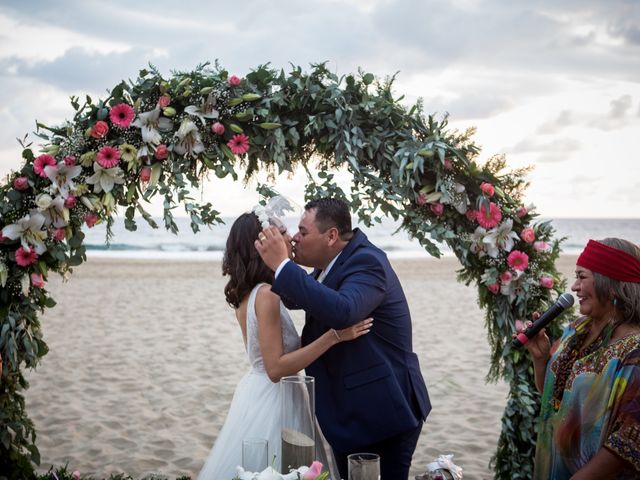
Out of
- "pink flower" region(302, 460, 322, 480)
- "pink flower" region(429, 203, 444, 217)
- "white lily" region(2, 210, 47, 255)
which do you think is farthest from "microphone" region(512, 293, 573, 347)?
"white lily" region(2, 210, 47, 255)

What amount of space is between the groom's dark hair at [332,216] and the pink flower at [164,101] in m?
1.03

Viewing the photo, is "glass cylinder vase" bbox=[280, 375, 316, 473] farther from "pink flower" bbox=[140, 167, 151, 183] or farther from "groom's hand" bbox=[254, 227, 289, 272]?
"pink flower" bbox=[140, 167, 151, 183]

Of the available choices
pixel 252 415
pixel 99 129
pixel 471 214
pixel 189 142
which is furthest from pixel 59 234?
pixel 471 214

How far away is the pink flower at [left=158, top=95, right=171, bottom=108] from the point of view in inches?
148

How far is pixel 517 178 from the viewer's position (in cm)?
406

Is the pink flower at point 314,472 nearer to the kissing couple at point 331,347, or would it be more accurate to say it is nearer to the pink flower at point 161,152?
the kissing couple at point 331,347

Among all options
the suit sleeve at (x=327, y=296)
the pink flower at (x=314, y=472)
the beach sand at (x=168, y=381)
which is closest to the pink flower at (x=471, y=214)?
the suit sleeve at (x=327, y=296)

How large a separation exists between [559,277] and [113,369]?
6.97 m

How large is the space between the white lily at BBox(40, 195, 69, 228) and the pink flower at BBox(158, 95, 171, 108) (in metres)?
0.78

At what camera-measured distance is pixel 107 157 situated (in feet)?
12.3

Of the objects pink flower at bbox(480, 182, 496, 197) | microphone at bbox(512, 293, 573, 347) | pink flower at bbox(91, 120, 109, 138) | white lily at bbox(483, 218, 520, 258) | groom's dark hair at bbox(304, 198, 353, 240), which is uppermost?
pink flower at bbox(91, 120, 109, 138)

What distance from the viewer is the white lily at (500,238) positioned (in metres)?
3.98

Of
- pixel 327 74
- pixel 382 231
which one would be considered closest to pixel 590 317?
pixel 327 74

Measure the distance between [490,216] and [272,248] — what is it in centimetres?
150
